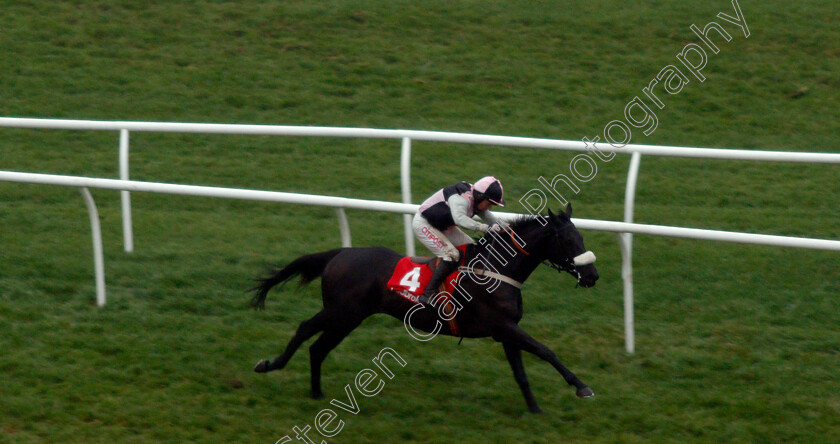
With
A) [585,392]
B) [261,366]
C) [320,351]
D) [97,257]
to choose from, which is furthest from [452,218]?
[97,257]

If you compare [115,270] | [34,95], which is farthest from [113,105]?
[115,270]

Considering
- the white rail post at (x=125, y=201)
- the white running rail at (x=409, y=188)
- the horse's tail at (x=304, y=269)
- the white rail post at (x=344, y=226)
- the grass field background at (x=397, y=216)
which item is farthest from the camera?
the white rail post at (x=125, y=201)

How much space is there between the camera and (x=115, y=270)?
5.84 meters

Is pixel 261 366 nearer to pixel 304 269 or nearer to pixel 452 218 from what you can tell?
pixel 304 269

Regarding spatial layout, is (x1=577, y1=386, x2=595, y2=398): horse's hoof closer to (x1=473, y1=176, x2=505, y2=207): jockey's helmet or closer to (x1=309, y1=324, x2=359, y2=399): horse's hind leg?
(x1=473, y1=176, x2=505, y2=207): jockey's helmet

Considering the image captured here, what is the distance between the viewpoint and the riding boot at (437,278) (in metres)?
4.57

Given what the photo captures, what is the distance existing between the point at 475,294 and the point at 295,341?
99 cm

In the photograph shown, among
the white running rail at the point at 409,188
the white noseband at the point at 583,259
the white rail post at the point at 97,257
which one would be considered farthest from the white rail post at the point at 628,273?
the white rail post at the point at 97,257

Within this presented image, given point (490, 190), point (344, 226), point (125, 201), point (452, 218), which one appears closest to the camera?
point (490, 190)

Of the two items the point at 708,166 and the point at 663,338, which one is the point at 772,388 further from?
the point at 708,166

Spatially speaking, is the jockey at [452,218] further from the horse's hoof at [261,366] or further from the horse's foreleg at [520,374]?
the horse's hoof at [261,366]

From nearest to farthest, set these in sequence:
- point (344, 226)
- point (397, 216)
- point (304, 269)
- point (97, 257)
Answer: point (304, 269)
point (344, 226)
point (97, 257)
point (397, 216)

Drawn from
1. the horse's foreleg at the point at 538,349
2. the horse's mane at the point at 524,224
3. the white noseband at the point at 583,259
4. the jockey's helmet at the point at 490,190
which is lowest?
the horse's foreleg at the point at 538,349

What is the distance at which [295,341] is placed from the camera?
4770mm
